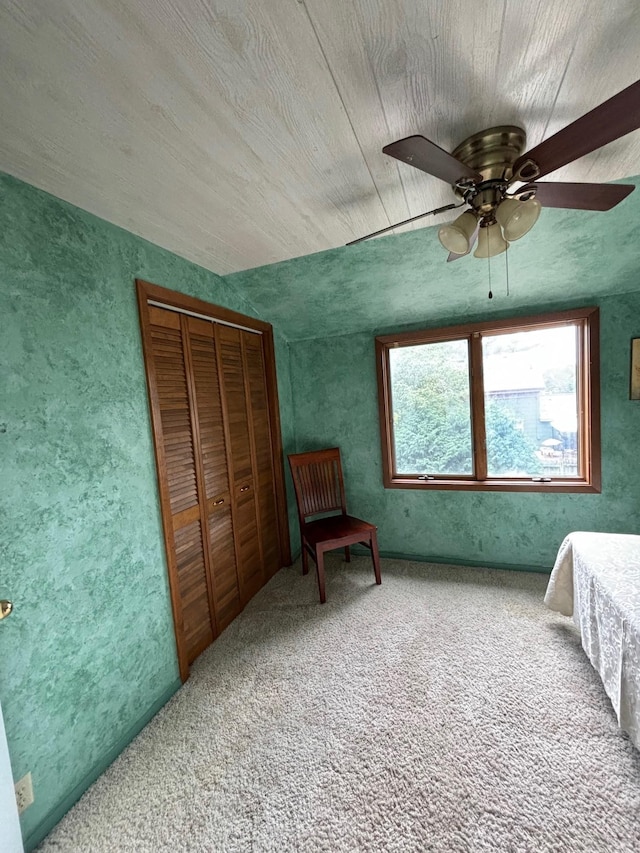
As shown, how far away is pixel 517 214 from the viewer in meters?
1.00

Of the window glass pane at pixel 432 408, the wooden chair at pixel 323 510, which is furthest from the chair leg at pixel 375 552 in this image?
the window glass pane at pixel 432 408

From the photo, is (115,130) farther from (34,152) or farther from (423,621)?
(423,621)

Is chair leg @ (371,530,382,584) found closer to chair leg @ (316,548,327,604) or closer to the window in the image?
chair leg @ (316,548,327,604)

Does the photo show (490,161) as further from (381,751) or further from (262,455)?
(381,751)

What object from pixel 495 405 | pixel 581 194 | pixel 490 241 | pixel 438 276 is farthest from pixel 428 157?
pixel 495 405

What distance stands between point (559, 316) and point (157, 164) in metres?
2.62

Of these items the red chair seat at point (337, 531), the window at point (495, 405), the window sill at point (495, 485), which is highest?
the window at point (495, 405)

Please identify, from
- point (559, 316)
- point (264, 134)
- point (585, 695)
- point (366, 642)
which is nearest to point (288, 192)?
point (264, 134)

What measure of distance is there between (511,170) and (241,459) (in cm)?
210

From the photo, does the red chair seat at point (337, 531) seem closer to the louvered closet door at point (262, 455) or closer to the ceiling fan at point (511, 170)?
the louvered closet door at point (262, 455)

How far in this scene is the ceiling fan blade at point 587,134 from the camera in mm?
745

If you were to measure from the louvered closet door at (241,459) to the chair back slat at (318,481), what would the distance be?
1.28 ft

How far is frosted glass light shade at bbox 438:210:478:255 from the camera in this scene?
1.14 meters

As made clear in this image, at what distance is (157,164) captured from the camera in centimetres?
A: 110
